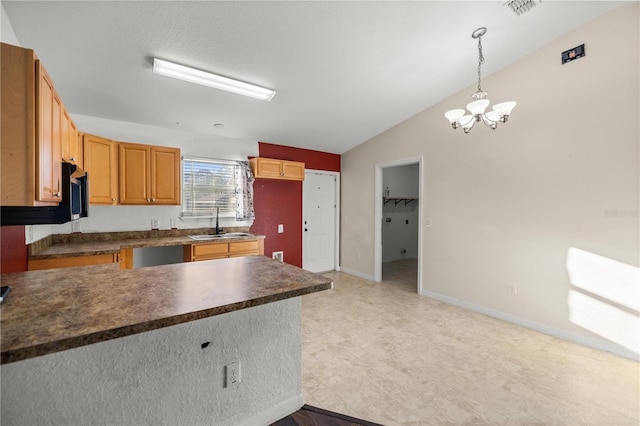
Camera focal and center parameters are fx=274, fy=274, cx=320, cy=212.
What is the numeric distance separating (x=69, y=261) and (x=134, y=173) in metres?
1.19

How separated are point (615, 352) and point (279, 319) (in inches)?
124

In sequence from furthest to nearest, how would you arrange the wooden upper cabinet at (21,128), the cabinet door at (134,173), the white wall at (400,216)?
1. the white wall at (400,216)
2. the cabinet door at (134,173)
3. the wooden upper cabinet at (21,128)

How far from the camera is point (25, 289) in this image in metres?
1.32

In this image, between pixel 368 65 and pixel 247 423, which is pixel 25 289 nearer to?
pixel 247 423

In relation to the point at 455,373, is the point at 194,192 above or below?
above

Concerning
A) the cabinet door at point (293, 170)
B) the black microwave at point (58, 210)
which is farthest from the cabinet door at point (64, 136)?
the cabinet door at point (293, 170)

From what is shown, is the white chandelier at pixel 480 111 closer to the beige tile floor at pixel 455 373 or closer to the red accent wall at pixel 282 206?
the beige tile floor at pixel 455 373

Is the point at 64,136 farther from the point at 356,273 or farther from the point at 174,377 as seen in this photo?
the point at 356,273

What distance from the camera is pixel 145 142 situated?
3.66 metres

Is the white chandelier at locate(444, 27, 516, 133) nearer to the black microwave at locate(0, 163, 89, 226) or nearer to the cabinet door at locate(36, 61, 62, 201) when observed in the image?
the cabinet door at locate(36, 61, 62, 201)

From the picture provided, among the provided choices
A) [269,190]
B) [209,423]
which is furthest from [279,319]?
[269,190]

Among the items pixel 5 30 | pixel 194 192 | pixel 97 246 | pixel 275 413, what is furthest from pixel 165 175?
pixel 275 413

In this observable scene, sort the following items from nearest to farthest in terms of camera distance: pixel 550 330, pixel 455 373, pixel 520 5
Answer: pixel 455 373 < pixel 520 5 < pixel 550 330

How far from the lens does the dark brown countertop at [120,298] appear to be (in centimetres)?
91
